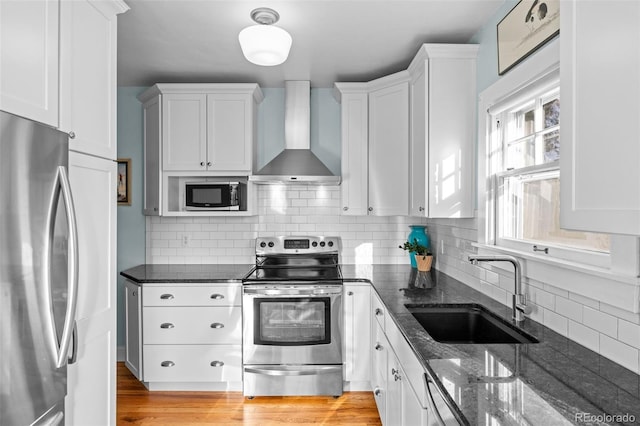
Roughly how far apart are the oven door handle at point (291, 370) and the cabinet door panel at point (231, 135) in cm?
161

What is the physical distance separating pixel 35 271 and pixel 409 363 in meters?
1.44

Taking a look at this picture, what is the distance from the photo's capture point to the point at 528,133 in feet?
6.50

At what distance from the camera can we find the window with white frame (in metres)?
1.60

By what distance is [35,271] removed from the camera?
1253mm

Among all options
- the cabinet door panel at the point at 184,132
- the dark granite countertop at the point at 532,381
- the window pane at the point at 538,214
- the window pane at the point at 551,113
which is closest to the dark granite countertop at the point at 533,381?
the dark granite countertop at the point at 532,381

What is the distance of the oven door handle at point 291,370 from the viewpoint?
9.21 ft

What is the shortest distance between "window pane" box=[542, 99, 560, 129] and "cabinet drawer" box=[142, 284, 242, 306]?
7.39 ft

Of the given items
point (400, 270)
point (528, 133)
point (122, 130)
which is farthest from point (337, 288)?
point (122, 130)

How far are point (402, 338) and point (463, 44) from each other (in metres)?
1.94

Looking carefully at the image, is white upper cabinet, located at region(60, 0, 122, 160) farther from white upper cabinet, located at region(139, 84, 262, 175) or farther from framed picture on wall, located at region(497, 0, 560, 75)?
framed picture on wall, located at region(497, 0, 560, 75)

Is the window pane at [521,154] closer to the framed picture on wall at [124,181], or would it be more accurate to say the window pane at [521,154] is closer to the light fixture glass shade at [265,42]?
the light fixture glass shade at [265,42]

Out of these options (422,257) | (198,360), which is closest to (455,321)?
(422,257)

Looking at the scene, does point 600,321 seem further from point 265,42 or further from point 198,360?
point 198,360

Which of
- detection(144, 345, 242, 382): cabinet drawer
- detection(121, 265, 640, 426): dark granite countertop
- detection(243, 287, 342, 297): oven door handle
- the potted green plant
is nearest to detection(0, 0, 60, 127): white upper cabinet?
detection(121, 265, 640, 426): dark granite countertop
